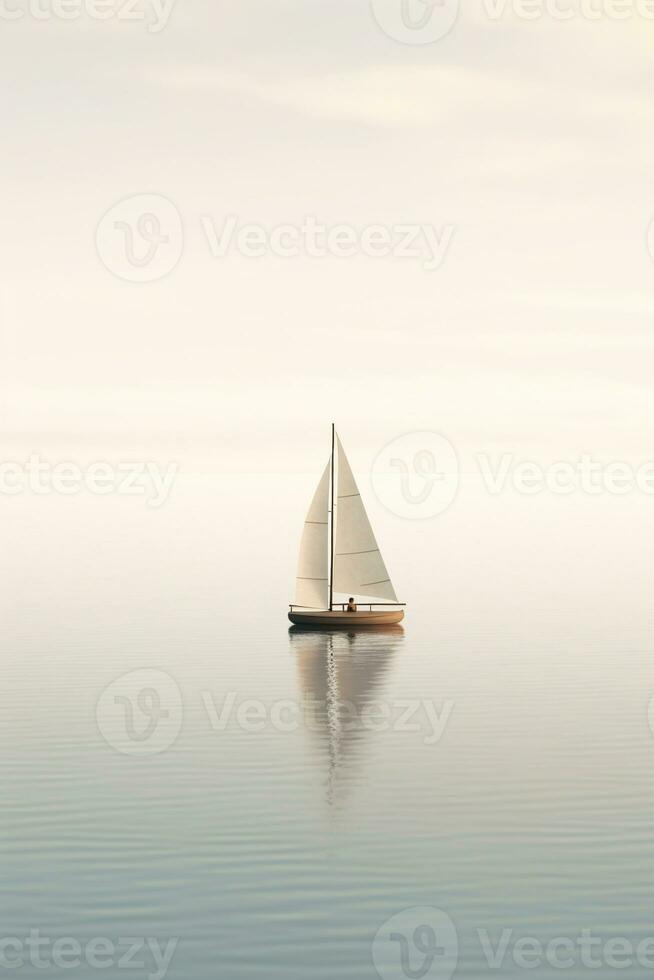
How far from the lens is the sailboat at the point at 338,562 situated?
120m

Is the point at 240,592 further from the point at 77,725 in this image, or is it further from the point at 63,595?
the point at 77,725

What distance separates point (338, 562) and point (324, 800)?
63.0m

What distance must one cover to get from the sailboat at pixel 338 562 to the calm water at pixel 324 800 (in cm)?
256

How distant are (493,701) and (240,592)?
3468 inches

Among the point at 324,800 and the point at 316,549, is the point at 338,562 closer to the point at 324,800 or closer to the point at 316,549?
the point at 316,549

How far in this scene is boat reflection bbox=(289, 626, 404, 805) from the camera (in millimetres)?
69812

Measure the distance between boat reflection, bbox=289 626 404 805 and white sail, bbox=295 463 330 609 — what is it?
364cm

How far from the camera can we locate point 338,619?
12050 cm

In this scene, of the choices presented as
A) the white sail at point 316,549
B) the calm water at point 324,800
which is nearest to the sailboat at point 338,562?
the white sail at point 316,549

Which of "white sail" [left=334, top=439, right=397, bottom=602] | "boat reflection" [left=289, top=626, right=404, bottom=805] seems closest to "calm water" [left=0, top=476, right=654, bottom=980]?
"boat reflection" [left=289, top=626, right=404, bottom=805]

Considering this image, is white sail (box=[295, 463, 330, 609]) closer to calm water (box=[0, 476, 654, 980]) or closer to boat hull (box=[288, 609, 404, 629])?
boat hull (box=[288, 609, 404, 629])

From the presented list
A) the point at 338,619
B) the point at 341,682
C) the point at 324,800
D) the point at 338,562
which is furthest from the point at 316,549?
the point at 324,800

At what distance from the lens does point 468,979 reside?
38.6 m

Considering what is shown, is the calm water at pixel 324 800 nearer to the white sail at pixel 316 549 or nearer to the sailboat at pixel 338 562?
the sailboat at pixel 338 562
